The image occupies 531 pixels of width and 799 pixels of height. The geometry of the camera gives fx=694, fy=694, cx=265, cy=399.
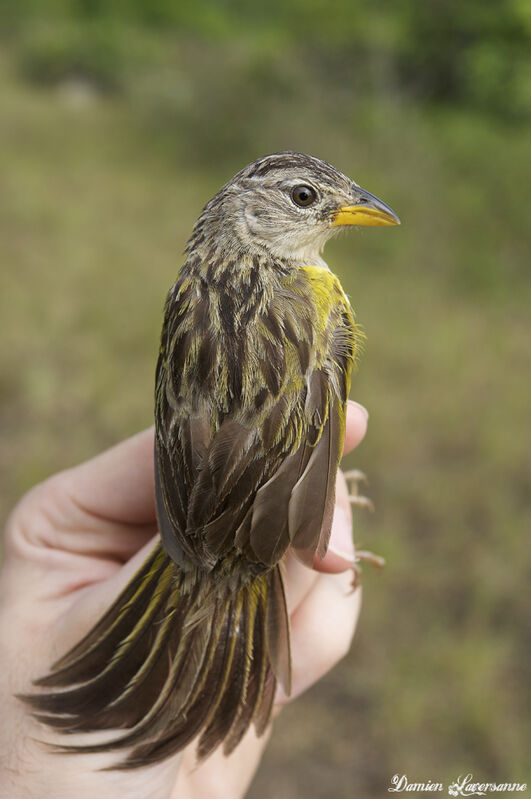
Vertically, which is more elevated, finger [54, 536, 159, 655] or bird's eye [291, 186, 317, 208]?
bird's eye [291, 186, 317, 208]

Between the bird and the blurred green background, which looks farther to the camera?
the blurred green background

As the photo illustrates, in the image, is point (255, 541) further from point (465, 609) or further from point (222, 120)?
point (222, 120)

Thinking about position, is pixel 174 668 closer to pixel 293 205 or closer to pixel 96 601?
pixel 96 601
